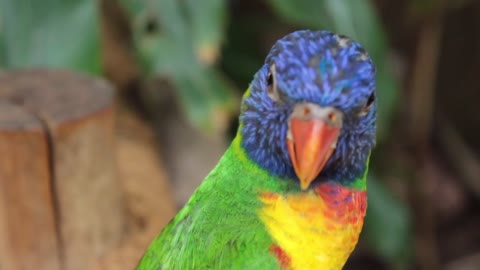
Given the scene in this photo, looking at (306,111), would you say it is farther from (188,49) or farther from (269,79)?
(188,49)

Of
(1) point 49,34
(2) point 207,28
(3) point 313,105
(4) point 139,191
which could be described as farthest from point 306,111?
(1) point 49,34

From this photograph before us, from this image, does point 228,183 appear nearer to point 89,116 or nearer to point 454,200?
point 89,116

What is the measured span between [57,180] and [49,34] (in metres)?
0.81

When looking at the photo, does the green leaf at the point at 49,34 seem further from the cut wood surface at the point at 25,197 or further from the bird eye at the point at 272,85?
the bird eye at the point at 272,85

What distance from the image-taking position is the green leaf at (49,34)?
8.04ft

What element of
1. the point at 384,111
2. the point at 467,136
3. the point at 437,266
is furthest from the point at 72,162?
the point at 467,136

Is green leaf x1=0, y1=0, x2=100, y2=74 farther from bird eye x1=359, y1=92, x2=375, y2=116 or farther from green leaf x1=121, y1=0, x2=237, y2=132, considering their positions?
Result: bird eye x1=359, y1=92, x2=375, y2=116

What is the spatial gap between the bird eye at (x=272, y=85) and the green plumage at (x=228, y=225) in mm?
182

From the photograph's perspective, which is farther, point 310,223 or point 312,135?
point 310,223

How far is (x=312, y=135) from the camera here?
1.25 m

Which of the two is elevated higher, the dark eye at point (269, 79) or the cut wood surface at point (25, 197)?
the dark eye at point (269, 79)

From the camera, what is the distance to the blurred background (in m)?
2.48

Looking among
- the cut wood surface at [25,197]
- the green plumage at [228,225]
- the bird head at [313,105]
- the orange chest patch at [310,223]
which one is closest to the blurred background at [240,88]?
the cut wood surface at [25,197]

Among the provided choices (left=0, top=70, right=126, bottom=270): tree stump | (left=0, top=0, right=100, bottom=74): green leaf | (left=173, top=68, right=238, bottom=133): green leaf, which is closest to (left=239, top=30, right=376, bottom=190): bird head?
(left=0, top=70, right=126, bottom=270): tree stump
